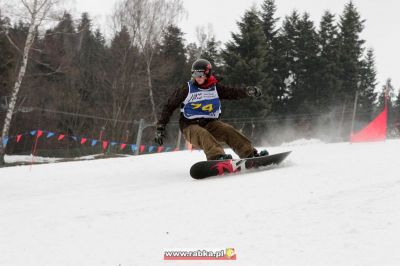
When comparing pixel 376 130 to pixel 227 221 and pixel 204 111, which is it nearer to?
pixel 204 111

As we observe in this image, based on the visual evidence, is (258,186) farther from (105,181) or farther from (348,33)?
(348,33)

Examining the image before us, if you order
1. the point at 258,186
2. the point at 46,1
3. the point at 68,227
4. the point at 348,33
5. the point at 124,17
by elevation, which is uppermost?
the point at 348,33

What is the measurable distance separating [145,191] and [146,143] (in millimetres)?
23419

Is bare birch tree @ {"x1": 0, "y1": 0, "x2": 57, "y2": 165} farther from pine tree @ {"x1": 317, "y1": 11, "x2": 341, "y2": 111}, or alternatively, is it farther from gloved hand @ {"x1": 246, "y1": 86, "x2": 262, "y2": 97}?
pine tree @ {"x1": 317, "y1": 11, "x2": 341, "y2": 111}

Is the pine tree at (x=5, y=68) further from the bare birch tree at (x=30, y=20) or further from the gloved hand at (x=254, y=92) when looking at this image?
the gloved hand at (x=254, y=92)

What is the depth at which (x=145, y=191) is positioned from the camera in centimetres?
432

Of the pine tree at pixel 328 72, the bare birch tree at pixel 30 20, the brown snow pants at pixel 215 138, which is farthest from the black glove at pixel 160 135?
the pine tree at pixel 328 72

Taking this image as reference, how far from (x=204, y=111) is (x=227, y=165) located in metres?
1.12

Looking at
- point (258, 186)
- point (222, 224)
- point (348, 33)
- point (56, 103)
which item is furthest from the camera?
point (348, 33)

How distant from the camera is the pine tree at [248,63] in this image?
2389 centimetres

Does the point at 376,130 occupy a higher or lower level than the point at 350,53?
lower

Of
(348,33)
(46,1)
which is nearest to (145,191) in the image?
(46,1)

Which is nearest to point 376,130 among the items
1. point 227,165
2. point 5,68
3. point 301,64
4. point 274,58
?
point 227,165

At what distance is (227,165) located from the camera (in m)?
5.33
